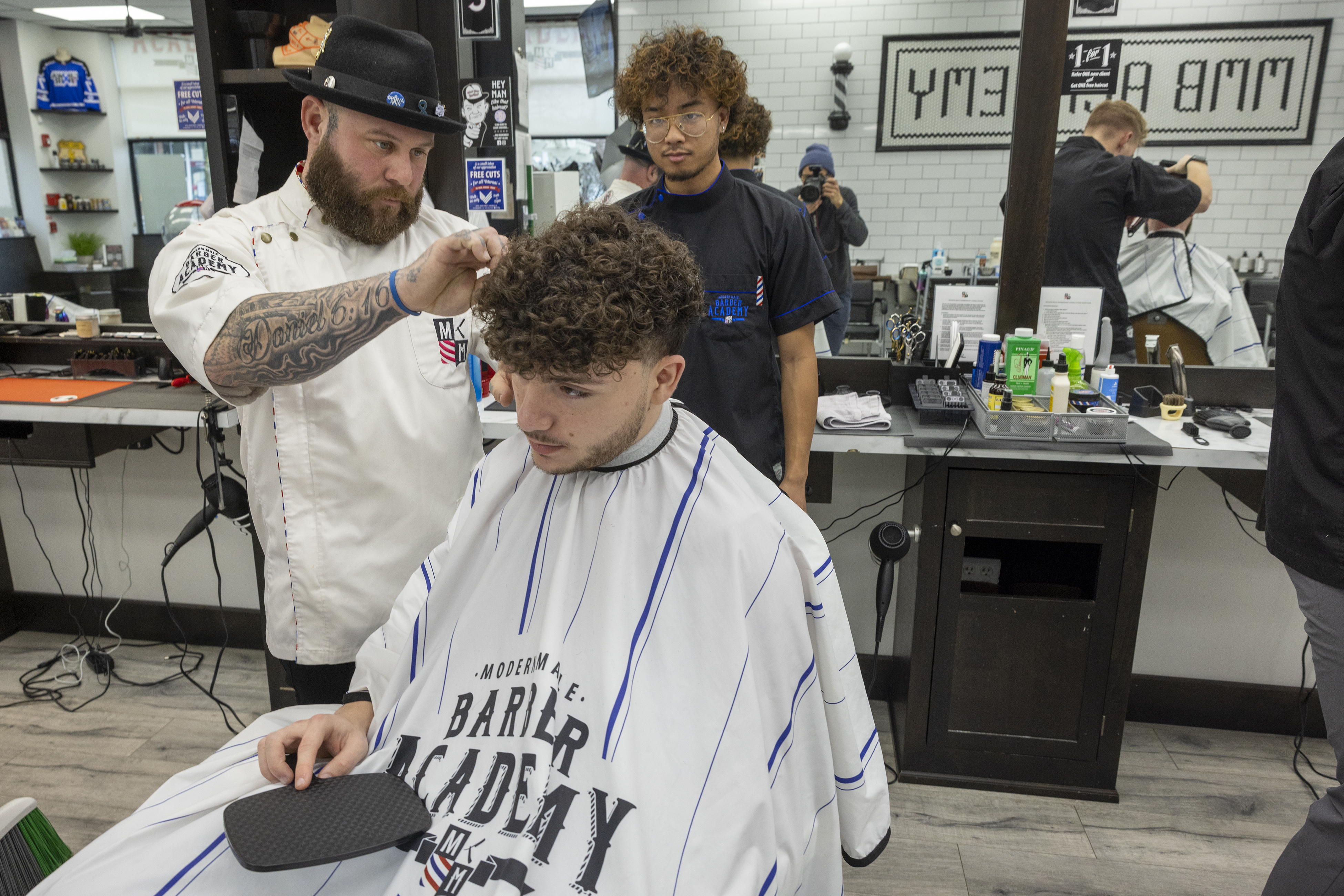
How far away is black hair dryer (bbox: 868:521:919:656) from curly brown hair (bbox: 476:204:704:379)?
125 cm

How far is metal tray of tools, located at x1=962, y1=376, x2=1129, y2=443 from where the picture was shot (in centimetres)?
202

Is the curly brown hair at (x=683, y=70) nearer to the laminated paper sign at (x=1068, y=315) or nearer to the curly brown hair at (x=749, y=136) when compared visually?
the curly brown hair at (x=749, y=136)

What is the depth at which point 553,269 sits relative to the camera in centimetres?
95

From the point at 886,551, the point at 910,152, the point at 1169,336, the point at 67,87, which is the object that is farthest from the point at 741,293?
the point at 67,87

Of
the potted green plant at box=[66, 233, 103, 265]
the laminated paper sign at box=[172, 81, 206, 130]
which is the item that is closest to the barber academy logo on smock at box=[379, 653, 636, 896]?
the laminated paper sign at box=[172, 81, 206, 130]

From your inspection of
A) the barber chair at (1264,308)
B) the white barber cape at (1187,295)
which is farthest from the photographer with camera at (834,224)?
the barber chair at (1264,308)

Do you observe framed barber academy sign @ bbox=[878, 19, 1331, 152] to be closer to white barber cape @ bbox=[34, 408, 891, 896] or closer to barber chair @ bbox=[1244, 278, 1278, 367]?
barber chair @ bbox=[1244, 278, 1278, 367]

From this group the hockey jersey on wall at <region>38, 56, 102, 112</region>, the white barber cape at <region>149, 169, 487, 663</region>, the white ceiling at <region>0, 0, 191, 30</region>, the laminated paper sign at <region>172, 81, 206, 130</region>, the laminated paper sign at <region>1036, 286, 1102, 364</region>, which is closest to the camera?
the white barber cape at <region>149, 169, 487, 663</region>

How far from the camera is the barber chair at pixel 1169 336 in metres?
2.76

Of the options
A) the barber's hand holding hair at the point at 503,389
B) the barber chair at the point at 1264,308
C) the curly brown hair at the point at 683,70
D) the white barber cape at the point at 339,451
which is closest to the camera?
the barber's hand holding hair at the point at 503,389

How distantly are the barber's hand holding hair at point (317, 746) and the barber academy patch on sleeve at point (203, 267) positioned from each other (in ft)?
2.25

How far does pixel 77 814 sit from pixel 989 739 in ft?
7.93

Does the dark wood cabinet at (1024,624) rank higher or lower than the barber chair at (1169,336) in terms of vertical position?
lower

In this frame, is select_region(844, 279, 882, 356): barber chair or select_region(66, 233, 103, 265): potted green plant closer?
select_region(844, 279, 882, 356): barber chair
